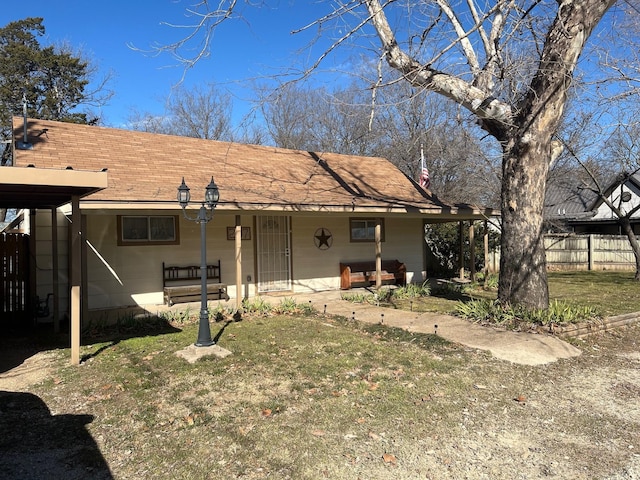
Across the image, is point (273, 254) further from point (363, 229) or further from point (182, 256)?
point (363, 229)

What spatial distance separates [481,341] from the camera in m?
7.07

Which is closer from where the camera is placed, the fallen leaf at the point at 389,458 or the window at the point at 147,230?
the fallen leaf at the point at 389,458

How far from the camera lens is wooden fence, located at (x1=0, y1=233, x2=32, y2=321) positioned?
9000 mm

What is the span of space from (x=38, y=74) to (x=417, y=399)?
28435 millimetres

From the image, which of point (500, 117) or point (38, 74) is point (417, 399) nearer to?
point (500, 117)

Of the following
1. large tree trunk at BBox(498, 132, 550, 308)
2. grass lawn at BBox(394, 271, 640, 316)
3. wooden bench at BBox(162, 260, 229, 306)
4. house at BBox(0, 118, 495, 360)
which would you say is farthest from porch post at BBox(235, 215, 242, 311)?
large tree trunk at BBox(498, 132, 550, 308)

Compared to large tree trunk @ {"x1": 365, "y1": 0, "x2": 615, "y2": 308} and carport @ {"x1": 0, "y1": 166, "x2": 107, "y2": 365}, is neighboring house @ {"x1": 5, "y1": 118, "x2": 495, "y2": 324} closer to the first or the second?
carport @ {"x1": 0, "y1": 166, "x2": 107, "y2": 365}

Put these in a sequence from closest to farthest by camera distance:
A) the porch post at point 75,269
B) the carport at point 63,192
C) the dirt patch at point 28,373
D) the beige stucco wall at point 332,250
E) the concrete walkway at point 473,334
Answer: the carport at point 63,192 < the dirt patch at point 28,373 < the porch post at point 75,269 < the concrete walkway at point 473,334 < the beige stucco wall at point 332,250

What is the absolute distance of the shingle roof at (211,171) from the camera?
9633mm

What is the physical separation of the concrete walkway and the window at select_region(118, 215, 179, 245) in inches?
151

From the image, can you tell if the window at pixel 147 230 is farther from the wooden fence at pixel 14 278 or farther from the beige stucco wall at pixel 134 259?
the wooden fence at pixel 14 278

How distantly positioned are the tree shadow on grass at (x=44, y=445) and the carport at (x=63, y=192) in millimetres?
1431

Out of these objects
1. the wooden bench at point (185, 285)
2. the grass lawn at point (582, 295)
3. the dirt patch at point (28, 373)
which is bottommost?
the dirt patch at point (28, 373)

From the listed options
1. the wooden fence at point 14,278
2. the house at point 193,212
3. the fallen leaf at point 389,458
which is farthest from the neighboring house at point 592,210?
the fallen leaf at point 389,458
